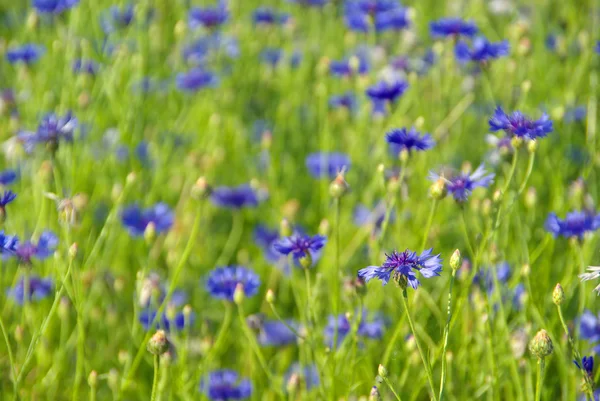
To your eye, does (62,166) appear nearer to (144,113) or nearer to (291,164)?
(144,113)

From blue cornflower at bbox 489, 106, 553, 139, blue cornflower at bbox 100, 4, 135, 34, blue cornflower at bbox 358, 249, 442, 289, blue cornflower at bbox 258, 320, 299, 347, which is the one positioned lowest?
blue cornflower at bbox 258, 320, 299, 347

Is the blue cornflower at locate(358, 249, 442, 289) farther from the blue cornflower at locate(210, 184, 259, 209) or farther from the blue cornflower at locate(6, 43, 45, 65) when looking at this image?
the blue cornflower at locate(6, 43, 45, 65)

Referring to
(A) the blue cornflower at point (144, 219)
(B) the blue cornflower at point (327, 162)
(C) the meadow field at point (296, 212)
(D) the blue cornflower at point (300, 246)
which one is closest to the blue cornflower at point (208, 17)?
(C) the meadow field at point (296, 212)

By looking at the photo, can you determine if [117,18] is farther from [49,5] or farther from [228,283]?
[228,283]

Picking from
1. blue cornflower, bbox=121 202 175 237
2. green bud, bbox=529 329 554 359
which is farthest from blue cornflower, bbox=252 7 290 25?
green bud, bbox=529 329 554 359

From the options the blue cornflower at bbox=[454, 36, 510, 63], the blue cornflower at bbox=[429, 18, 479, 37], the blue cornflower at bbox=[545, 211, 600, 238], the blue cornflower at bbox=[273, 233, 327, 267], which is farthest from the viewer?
the blue cornflower at bbox=[429, 18, 479, 37]

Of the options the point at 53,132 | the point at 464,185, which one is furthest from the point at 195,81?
the point at 464,185
